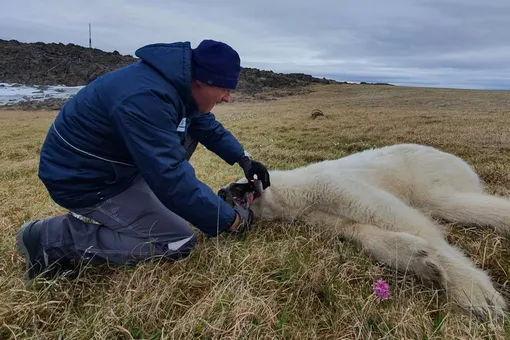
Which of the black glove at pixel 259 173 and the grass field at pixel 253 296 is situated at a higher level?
the black glove at pixel 259 173

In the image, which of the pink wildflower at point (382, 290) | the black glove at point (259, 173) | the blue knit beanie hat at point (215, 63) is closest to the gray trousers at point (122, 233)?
the black glove at point (259, 173)

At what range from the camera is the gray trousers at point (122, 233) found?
10.2ft

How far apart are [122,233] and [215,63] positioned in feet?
4.73

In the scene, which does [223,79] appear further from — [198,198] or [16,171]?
[16,171]

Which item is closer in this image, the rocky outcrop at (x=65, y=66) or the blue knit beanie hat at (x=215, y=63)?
the blue knit beanie hat at (x=215, y=63)

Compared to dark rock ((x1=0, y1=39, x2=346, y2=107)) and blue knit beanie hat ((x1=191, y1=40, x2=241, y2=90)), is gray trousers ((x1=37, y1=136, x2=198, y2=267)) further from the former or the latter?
dark rock ((x1=0, y1=39, x2=346, y2=107))

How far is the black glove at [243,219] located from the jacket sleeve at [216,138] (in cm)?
88

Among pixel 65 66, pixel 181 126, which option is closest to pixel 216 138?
pixel 181 126

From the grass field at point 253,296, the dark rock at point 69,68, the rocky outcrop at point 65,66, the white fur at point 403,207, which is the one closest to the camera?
the grass field at point 253,296

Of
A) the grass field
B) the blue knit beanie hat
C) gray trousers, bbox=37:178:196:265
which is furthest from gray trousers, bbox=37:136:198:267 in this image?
the blue knit beanie hat

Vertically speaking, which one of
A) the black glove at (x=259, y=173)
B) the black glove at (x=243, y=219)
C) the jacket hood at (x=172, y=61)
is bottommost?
the black glove at (x=243, y=219)

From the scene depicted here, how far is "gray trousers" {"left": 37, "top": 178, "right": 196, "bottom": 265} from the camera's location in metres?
3.10

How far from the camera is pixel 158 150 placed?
2.75 metres

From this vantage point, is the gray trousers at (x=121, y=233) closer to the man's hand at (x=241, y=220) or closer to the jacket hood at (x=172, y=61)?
the man's hand at (x=241, y=220)
